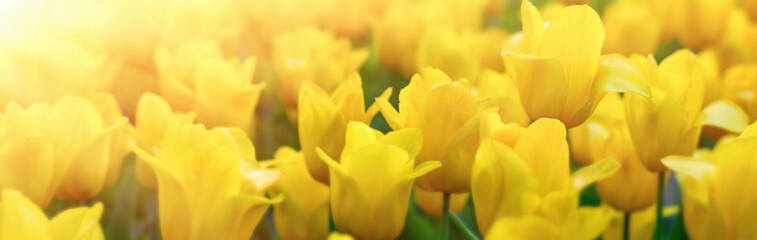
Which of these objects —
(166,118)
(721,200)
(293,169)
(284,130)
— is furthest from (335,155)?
(284,130)

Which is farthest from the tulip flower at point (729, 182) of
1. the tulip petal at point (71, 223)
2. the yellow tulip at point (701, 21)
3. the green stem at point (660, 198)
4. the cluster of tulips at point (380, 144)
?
the yellow tulip at point (701, 21)

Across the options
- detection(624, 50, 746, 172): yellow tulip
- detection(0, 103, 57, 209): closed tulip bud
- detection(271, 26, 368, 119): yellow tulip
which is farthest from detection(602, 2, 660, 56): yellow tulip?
detection(0, 103, 57, 209): closed tulip bud

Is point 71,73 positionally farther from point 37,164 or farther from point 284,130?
point 284,130

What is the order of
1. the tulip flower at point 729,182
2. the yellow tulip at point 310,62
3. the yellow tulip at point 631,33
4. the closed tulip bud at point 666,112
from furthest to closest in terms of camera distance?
the yellow tulip at point 631,33 → the yellow tulip at point 310,62 → the closed tulip bud at point 666,112 → the tulip flower at point 729,182

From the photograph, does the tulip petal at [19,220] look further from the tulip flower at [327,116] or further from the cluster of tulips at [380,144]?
the tulip flower at [327,116]

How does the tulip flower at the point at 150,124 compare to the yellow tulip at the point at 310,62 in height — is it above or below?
above

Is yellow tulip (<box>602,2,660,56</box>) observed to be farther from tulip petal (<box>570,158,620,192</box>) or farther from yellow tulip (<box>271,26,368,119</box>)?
tulip petal (<box>570,158,620,192</box>)
